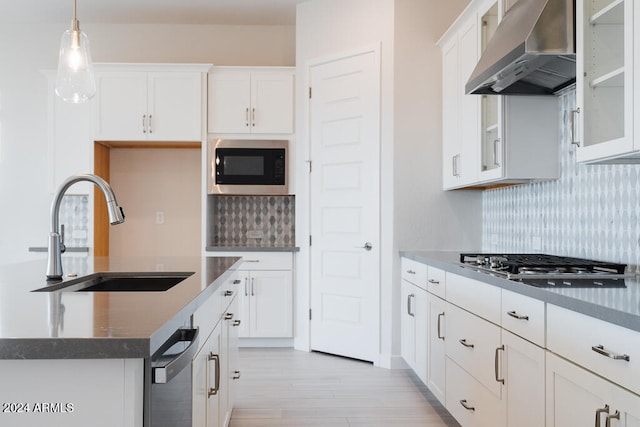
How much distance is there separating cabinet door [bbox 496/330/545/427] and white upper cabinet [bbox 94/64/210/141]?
11.2ft

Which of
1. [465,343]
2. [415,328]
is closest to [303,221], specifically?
[415,328]

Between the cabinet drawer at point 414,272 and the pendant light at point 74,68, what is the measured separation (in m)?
2.07

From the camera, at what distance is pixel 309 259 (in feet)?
14.3

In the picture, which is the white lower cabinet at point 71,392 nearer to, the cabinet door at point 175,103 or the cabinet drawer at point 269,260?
the cabinet drawer at point 269,260

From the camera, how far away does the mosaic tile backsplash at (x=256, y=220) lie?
4.99 meters

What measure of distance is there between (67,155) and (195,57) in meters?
1.46

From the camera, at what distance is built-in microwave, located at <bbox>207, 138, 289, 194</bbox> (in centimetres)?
464

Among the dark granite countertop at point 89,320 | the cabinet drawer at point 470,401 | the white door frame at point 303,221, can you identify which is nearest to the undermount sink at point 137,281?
the dark granite countertop at point 89,320

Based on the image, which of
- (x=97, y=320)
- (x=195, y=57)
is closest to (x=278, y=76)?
(x=195, y=57)

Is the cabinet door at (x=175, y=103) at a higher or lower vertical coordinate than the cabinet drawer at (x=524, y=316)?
higher

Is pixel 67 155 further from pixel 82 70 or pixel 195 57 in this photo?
pixel 82 70

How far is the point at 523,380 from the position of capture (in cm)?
187

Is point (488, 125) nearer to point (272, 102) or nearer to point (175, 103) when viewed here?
point (272, 102)

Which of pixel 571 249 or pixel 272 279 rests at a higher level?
pixel 571 249
